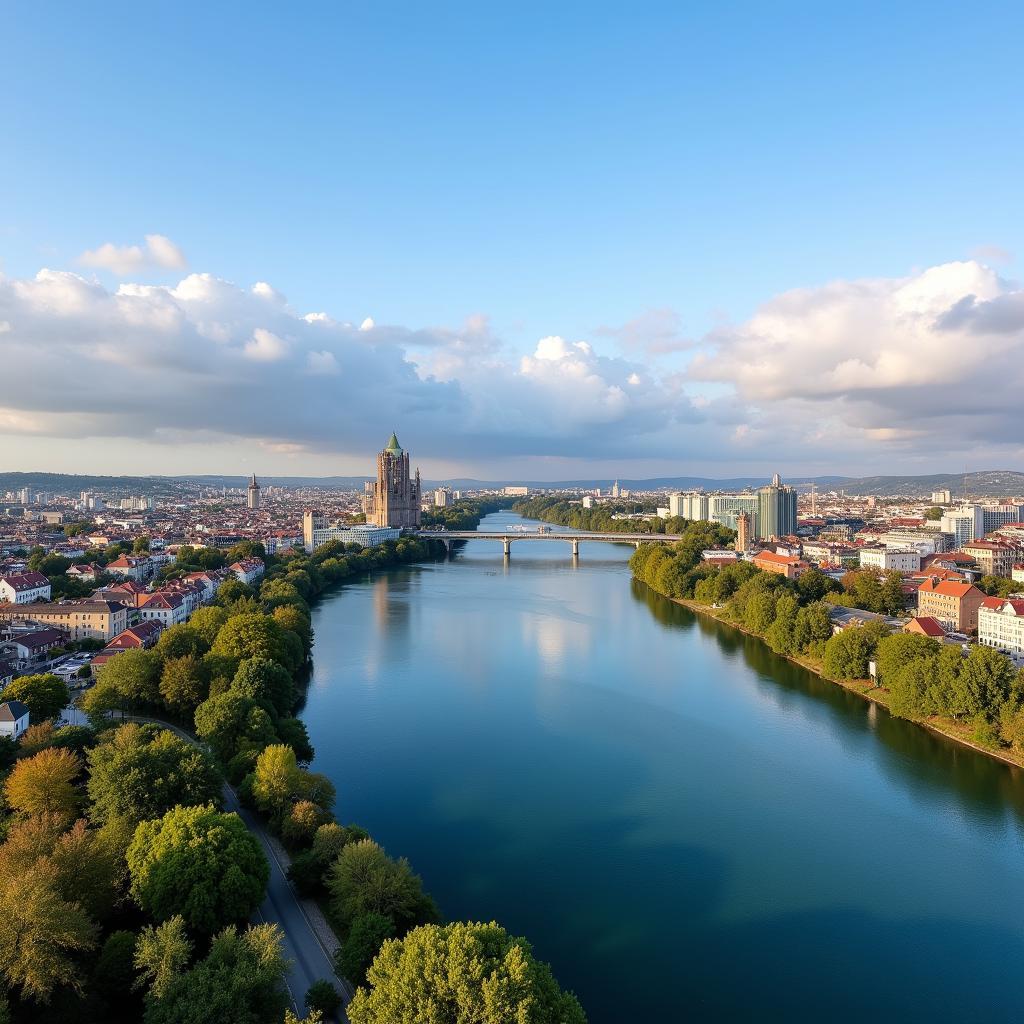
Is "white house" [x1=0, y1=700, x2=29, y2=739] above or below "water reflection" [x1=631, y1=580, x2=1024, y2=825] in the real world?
above

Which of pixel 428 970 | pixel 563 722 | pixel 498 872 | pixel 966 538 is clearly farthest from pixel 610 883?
pixel 966 538

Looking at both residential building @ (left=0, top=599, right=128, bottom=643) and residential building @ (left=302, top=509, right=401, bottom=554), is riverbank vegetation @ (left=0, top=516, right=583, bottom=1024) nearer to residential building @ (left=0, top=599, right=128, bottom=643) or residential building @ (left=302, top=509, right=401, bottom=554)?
residential building @ (left=0, top=599, right=128, bottom=643)

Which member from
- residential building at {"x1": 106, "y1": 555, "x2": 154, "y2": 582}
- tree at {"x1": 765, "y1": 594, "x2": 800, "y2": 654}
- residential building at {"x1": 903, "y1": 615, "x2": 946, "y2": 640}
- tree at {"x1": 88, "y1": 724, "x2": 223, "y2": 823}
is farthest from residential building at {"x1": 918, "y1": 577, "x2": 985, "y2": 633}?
residential building at {"x1": 106, "y1": 555, "x2": 154, "y2": 582}

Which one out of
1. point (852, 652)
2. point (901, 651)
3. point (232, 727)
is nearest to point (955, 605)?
point (852, 652)

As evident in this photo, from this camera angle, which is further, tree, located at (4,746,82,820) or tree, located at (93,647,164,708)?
tree, located at (93,647,164,708)

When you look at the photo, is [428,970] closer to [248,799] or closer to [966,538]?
[248,799]

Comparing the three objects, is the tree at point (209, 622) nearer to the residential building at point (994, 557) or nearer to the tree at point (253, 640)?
the tree at point (253, 640)

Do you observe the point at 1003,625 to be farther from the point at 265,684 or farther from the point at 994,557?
the point at 994,557

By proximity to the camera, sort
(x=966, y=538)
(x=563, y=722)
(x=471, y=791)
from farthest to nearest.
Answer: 1. (x=966, y=538)
2. (x=563, y=722)
3. (x=471, y=791)
